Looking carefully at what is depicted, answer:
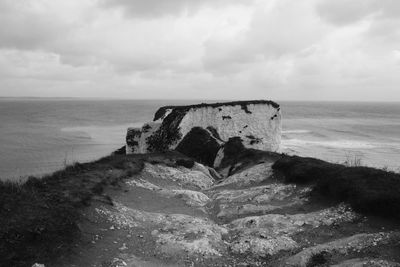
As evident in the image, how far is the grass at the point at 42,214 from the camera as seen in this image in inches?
477

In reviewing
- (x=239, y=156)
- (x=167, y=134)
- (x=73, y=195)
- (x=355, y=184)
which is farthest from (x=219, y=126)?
(x=73, y=195)

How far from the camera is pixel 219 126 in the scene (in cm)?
4556

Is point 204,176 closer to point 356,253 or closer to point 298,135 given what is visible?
point 356,253

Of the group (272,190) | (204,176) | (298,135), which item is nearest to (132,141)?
(204,176)

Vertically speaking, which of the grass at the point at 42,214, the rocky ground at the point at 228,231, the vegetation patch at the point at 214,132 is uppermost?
the vegetation patch at the point at 214,132

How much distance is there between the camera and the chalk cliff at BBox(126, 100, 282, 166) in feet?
142

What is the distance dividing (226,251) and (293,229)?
3.50 meters

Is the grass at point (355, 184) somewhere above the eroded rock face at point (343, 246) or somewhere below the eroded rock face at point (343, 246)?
above

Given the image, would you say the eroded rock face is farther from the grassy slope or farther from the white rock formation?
the white rock formation

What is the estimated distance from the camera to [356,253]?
12938mm

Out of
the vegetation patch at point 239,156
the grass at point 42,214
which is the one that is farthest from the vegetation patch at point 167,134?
the grass at point 42,214

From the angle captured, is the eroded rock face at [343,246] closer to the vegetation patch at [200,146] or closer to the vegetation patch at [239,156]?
the vegetation patch at [239,156]

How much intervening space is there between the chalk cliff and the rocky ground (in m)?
19.1

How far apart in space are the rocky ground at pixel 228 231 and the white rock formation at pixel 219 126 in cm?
2043
